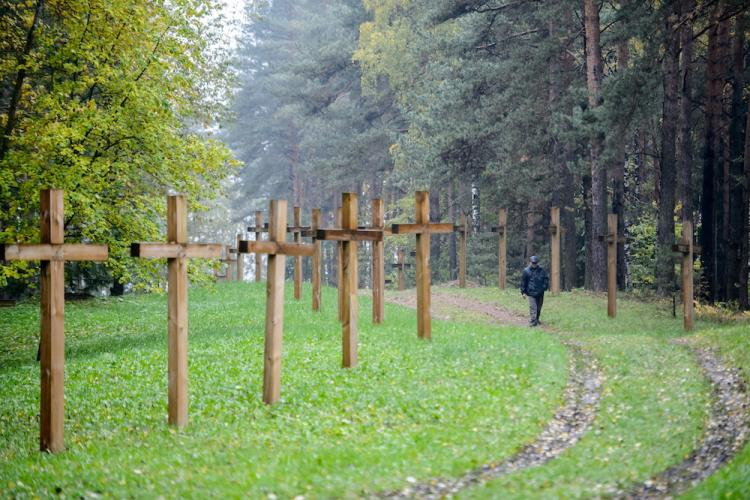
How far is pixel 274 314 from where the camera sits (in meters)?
11.8

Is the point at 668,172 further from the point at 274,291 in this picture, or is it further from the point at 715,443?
the point at 274,291

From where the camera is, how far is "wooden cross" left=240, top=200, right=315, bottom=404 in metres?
11.6

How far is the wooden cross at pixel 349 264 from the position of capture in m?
14.3

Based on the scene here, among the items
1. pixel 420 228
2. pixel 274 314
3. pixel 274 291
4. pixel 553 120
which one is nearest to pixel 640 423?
pixel 274 314

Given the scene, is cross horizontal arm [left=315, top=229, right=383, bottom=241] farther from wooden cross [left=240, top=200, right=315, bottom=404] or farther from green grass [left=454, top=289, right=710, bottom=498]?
green grass [left=454, top=289, right=710, bottom=498]

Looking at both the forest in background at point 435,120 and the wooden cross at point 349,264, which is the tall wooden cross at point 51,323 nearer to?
the wooden cross at point 349,264

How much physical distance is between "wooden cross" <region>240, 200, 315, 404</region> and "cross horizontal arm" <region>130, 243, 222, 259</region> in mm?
527

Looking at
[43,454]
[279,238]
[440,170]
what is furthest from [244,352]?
[440,170]

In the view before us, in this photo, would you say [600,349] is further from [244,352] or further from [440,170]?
[440,170]

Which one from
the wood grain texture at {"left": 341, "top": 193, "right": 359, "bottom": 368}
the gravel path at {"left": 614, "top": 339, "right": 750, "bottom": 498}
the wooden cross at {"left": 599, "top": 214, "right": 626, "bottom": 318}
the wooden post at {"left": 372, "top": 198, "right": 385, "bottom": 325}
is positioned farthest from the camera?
the wooden cross at {"left": 599, "top": 214, "right": 626, "bottom": 318}

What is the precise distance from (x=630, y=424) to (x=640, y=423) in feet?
0.50

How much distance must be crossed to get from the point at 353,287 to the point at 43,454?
21.4 ft

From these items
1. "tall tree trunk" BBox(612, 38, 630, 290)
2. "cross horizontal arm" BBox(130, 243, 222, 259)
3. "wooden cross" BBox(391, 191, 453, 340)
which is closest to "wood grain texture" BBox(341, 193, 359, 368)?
"wooden cross" BBox(391, 191, 453, 340)

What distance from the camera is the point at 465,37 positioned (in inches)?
1422
